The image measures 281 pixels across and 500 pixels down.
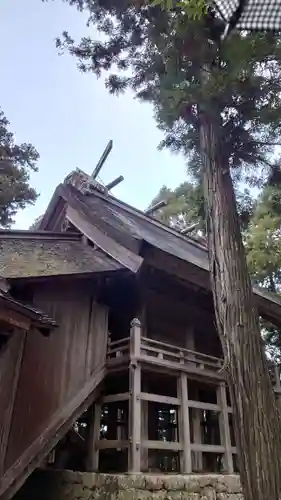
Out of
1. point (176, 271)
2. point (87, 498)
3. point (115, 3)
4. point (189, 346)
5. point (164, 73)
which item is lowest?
point (87, 498)

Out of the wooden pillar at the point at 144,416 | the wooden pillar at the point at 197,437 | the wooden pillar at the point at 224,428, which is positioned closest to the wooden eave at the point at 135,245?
the wooden pillar at the point at 144,416

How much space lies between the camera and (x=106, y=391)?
7.22 m

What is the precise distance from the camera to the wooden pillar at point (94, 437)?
18.9 feet

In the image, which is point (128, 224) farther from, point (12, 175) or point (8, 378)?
point (12, 175)

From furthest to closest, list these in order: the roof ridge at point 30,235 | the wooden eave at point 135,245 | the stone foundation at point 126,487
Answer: the roof ridge at point 30,235 → the wooden eave at point 135,245 → the stone foundation at point 126,487

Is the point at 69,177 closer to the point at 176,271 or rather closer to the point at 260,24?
the point at 176,271

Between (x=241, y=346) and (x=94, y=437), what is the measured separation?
10.7 feet

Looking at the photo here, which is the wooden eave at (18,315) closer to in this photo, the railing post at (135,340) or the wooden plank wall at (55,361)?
the wooden plank wall at (55,361)

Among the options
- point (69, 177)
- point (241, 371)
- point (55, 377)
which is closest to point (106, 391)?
point (55, 377)

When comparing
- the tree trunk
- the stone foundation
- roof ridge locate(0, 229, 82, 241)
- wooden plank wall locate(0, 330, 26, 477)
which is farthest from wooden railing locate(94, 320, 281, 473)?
roof ridge locate(0, 229, 82, 241)

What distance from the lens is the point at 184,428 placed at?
5.94 meters

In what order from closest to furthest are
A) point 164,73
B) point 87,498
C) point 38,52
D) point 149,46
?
point 87,498, point 164,73, point 149,46, point 38,52

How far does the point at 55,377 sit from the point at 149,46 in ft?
16.9

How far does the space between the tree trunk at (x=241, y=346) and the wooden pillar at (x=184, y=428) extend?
2576mm
